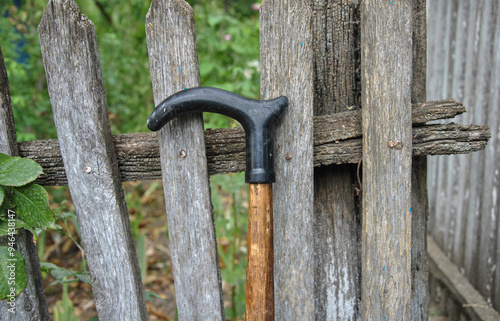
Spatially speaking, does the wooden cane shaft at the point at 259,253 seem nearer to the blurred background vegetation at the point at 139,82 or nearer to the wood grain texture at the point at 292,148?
the wood grain texture at the point at 292,148

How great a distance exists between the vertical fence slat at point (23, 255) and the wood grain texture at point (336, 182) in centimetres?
107

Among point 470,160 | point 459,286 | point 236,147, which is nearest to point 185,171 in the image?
point 236,147

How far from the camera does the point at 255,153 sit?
3.90 feet

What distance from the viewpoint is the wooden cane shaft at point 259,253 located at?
120cm

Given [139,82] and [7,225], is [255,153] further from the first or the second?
[139,82]

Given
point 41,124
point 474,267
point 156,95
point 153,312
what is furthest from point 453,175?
point 41,124

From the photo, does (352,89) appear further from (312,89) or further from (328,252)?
(328,252)

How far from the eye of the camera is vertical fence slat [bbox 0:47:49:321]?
4.37 feet

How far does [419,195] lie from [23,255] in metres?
1.51

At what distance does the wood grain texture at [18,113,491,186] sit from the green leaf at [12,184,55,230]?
0.26ft

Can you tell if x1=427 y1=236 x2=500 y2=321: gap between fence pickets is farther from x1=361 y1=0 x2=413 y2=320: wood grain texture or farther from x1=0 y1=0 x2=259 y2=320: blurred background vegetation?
x1=0 y1=0 x2=259 y2=320: blurred background vegetation

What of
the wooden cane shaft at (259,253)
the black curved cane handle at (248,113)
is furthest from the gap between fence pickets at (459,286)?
the black curved cane handle at (248,113)

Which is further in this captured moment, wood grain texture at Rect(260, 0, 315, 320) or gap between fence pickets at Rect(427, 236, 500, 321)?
gap between fence pickets at Rect(427, 236, 500, 321)

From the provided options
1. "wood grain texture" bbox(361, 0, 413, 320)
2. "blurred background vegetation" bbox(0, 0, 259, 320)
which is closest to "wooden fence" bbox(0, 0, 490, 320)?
"wood grain texture" bbox(361, 0, 413, 320)
